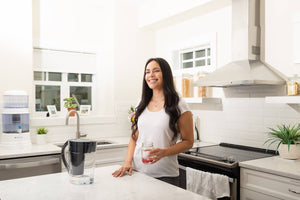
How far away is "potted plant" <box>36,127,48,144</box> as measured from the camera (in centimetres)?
338

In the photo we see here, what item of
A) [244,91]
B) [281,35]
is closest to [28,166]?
[244,91]

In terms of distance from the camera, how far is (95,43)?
415 centimetres

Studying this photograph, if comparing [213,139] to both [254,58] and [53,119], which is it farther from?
[53,119]

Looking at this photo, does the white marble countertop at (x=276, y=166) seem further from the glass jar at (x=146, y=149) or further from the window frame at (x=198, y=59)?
the window frame at (x=198, y=59)

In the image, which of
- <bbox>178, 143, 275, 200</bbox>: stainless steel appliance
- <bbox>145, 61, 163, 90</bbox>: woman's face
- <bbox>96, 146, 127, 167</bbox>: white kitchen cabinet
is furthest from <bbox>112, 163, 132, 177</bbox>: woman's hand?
<bbox>96, 146, 127, 167</bbox>: white kitchen cabinet

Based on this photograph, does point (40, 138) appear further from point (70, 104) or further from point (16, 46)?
point (16, 46)

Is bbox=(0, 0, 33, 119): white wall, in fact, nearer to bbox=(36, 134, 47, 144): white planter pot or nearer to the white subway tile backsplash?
bbox=(36, 134, 47, 144): white planter pot

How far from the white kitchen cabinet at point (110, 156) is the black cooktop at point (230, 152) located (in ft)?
3.02

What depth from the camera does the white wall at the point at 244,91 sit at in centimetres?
277

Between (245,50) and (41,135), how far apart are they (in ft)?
7.93

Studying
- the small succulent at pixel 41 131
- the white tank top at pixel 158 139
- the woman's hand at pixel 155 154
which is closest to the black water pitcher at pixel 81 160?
the woman's hand at pixel 155 154

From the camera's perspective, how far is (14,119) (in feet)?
10.2

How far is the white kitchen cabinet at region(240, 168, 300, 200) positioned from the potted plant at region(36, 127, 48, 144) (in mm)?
2224

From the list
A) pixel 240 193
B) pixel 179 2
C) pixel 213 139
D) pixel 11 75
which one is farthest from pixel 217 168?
pixel 11 75
